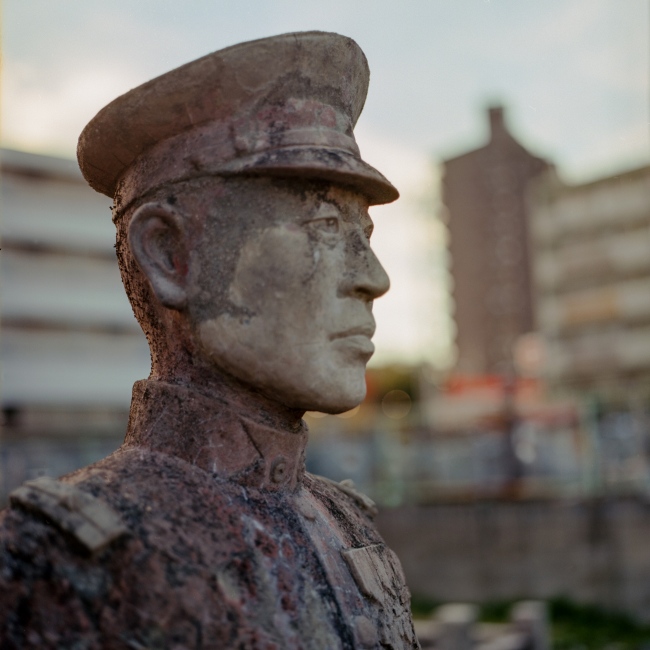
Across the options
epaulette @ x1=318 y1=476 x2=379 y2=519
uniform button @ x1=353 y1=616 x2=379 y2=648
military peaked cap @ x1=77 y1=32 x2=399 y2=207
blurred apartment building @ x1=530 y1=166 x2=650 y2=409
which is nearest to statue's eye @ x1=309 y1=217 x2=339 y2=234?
military peaked cap @ x1=77 y1=32 x2=399 y2=207

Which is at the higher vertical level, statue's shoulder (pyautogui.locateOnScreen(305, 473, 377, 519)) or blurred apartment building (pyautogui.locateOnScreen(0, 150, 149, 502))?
blurred apartment building (pyautogui.locateOnScreen(0, 150, 149, 502))

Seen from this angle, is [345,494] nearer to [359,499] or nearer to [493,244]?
[359,499]

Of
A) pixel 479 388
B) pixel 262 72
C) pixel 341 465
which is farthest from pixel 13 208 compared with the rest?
pixel 262 72

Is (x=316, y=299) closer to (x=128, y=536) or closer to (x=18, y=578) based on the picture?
(x=128, y=536)

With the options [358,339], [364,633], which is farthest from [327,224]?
[364,633]

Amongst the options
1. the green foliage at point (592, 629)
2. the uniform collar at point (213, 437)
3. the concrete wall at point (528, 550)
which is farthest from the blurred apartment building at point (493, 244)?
the uniform collar at point (213, 437)

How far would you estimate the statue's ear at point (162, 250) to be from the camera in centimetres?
243

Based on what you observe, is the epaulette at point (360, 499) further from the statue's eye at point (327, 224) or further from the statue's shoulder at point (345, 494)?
the statue's eye at point (327, 224)

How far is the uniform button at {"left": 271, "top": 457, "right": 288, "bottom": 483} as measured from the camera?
2432 millimetres

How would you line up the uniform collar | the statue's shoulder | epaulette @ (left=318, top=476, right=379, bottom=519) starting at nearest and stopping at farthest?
1. the uniform collar
2. the statue's shoulder
3. epaulette @ (left=318, top=476, right=379, bottom=519)

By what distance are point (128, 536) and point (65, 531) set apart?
144 mm

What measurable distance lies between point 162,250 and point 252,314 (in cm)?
33

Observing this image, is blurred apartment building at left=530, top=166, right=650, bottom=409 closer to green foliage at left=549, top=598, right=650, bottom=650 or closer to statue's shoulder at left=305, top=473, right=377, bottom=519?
green foliage at left=549, top=598, right=650, bottom=650

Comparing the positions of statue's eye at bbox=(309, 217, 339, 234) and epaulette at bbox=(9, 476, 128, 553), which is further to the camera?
statue's eye at bbox=(309, 217, 339, 234)
